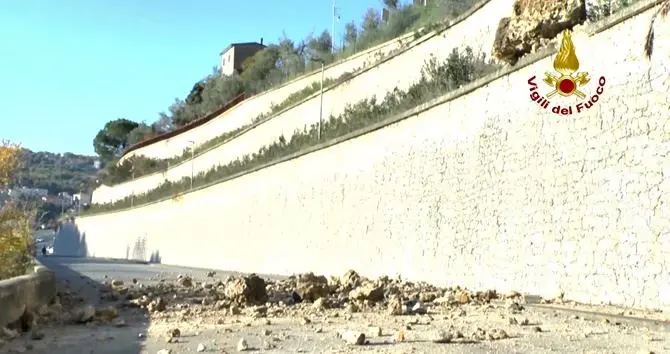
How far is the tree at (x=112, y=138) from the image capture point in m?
105

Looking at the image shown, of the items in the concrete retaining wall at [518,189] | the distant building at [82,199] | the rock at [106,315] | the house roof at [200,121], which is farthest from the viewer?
the distant building at [82,199]

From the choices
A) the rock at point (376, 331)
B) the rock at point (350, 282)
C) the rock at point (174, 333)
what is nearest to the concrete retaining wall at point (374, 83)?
the rock at point (350, 282)

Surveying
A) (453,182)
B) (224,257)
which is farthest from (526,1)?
(224,257)

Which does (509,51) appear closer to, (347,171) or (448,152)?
(448,152)

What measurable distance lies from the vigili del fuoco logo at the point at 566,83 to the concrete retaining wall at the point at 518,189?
0.11 meters

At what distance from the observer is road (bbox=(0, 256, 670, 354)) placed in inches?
293

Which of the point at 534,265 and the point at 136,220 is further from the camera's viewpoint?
the point at 136,220

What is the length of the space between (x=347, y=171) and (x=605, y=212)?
10940 millimetres

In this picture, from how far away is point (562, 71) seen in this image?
470 inches

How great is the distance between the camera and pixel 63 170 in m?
135

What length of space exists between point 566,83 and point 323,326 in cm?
527

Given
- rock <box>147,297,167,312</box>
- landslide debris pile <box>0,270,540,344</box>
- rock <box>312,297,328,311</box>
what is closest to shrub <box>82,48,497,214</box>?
landslide debris pile <box>0,270,540,344</box>

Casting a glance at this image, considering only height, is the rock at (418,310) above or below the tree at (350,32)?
below

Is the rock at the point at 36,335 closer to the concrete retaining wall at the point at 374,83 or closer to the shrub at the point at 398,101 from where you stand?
the shrub at the point at 398,101
